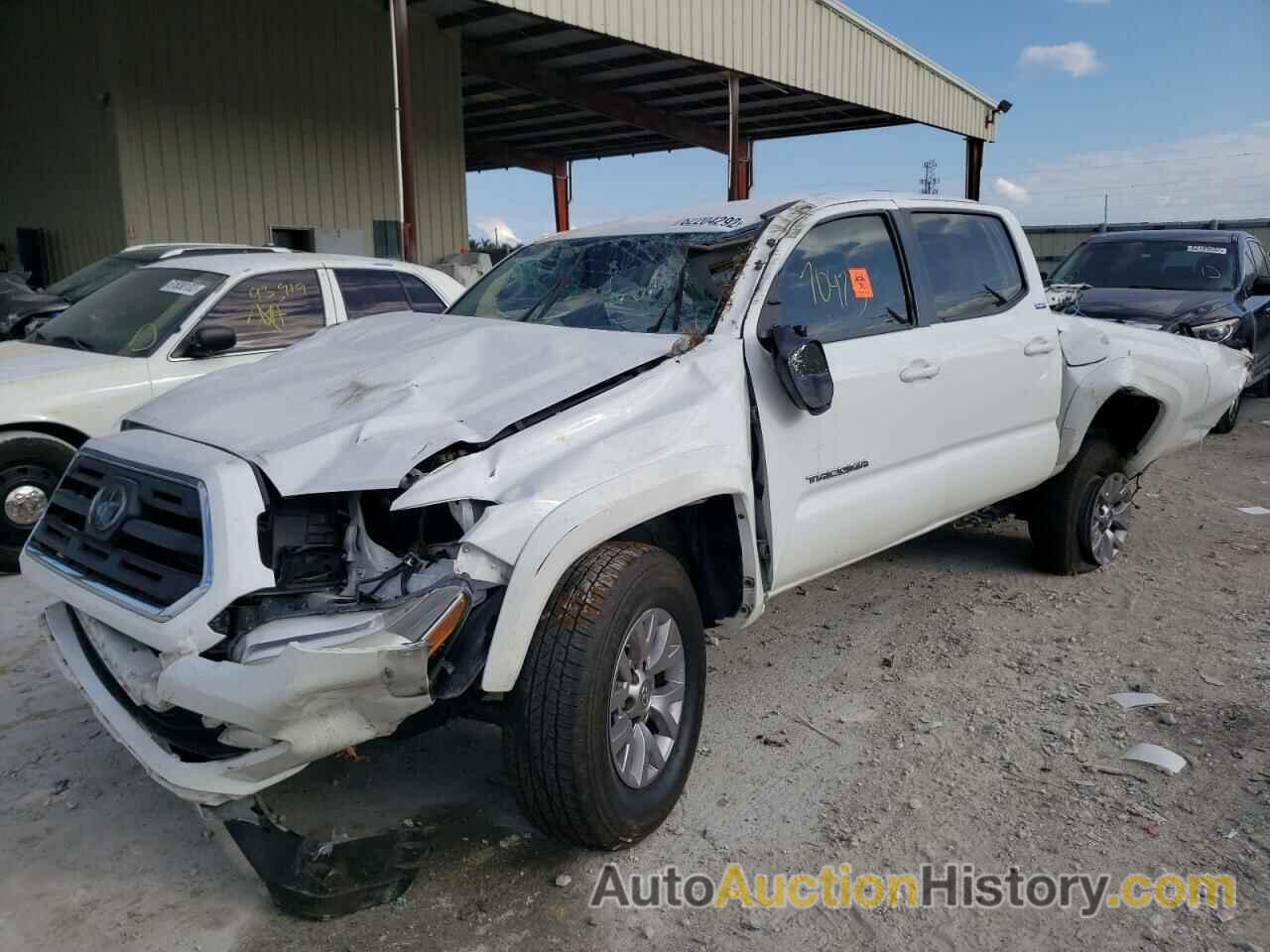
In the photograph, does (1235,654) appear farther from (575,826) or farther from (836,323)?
(575,826)

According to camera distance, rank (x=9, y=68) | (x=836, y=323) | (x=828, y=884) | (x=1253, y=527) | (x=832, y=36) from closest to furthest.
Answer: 1. (x=828, y=884)
2. (x=836, y=323)
3. (x=1253, y=527)
4. (x=9, y=68)
5. (x=832, y=36)

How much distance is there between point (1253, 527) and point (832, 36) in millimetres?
11069

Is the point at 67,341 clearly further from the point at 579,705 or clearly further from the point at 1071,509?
the point at 1071,509

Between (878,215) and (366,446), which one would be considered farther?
(878,215)

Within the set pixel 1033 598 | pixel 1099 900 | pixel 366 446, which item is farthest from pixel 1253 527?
pixel 366 446

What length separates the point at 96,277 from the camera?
26.3 ft

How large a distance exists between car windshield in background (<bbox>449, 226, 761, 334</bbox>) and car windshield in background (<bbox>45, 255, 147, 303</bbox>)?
448cm

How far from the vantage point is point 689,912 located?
283 cm

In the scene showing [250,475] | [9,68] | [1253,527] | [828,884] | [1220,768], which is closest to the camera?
[250,475]

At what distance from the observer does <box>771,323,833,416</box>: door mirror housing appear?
339 cm

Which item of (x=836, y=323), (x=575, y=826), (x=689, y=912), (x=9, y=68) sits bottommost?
(x=689, y=912)

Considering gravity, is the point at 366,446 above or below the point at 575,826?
above

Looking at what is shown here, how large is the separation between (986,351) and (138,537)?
351 centimetres

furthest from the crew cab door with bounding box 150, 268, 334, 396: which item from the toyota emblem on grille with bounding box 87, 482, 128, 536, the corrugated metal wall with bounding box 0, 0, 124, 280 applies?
the corrugated metal wall with bounding box 0, 0, 124, 280
